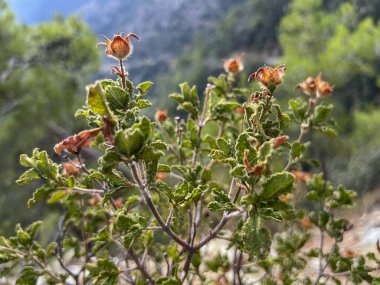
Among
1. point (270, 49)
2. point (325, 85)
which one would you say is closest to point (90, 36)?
point (325, 85)

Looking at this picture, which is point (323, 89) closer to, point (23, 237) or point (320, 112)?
point (320, 112)

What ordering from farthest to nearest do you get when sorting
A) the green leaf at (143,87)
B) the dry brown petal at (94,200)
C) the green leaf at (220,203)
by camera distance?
the dry brown petal at (94,200) < the green leaf at (143,87) < the green leaf at (220,203)

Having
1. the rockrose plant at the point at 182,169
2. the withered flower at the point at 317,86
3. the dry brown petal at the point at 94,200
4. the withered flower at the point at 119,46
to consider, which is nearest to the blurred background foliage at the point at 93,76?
the dry brown petal at the point at 94,200

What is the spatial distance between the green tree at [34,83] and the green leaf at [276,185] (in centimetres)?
750

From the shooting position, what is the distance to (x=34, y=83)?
7734mm

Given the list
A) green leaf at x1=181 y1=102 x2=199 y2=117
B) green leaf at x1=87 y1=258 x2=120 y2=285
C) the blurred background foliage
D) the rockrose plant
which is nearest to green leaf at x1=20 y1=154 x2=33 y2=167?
the rockrose plant

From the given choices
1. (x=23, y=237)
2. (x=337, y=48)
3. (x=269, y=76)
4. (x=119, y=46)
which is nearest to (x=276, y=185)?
(x=269, y=76)

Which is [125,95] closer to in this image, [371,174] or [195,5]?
[371,174]

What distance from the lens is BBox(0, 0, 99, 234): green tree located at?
Answer: 7.51m

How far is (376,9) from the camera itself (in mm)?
10898

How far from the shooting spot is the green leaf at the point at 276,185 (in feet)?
2.39

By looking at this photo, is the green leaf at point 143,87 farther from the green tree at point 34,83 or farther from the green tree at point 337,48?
the green tree at point 337,48

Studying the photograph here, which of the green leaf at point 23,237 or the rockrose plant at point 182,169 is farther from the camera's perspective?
the green leaf at point 23,237

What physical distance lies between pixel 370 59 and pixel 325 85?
1018 centimetres
